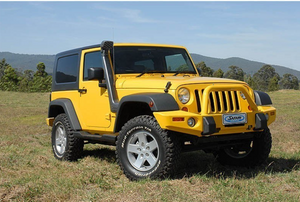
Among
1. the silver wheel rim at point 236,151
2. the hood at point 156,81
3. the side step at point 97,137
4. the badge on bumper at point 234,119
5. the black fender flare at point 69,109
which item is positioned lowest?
the silver wheel rim at point 236,151

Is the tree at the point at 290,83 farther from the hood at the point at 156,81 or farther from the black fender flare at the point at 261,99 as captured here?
the hood at the point at 156,81

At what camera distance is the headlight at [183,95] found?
16.9 ft

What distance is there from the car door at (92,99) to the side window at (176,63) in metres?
1.16

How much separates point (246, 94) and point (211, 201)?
1.76m

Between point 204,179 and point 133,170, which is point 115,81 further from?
point 204,179

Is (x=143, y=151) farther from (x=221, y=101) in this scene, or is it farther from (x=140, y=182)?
(x=221, y=101)

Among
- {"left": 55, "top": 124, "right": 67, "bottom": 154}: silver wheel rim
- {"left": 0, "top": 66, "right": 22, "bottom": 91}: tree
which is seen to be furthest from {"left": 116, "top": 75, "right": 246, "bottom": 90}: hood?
{"left": 0, "top": 66, "right": 22, "bottom": 91}: tree

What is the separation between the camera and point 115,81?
6.15 metres

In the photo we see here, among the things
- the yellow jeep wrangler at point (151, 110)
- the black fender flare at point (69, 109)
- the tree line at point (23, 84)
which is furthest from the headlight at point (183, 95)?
the tree line at point (23, 84)

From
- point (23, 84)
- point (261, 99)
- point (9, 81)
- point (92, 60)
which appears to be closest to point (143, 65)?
point (92, 60)

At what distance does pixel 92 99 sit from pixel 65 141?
1280mm

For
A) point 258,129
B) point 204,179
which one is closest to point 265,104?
point 258,129

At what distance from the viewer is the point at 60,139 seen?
7.61 m

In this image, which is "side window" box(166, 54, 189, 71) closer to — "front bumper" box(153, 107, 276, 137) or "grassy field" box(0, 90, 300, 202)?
"grassy field" box(0, 90, 300, 202)
